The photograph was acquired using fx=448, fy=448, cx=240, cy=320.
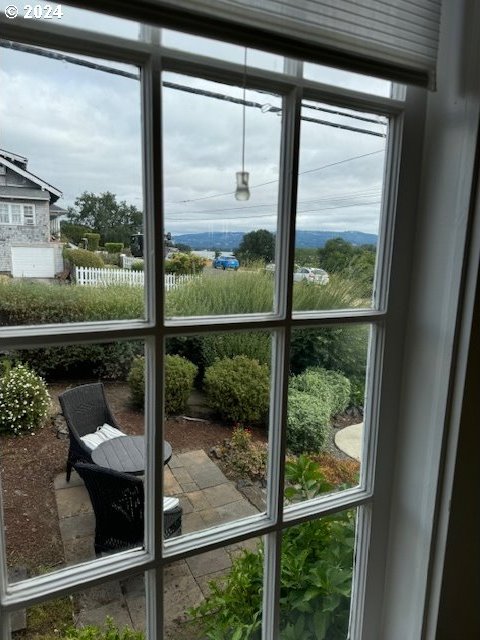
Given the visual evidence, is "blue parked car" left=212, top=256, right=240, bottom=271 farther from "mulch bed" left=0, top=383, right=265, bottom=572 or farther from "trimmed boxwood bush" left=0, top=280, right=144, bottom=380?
"mulch bed" left=0, top=383, right=265, bottom=572

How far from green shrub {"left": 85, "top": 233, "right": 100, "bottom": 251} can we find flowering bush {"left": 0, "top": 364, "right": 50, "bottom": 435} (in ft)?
0.60

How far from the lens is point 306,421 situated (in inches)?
33.1

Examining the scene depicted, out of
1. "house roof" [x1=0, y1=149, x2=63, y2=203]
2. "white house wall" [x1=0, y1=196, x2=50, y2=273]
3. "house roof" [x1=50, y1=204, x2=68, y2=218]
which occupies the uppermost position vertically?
"house roof" [x1=0, y1=149, x2=63, y2=203]

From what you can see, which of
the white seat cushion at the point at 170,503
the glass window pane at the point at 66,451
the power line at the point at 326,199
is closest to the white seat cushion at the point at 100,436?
the glass window pane at the point at 66,451

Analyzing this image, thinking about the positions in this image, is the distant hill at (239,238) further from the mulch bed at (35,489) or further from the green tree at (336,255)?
the mulch bed at (35,489)

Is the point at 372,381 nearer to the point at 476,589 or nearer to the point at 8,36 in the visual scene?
the point at 476,589

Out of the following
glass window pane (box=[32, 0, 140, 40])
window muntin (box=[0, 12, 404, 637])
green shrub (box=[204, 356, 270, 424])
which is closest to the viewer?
glass window pane (box=[32, 0, 140, 40])

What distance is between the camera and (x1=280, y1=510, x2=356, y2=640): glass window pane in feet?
2.84

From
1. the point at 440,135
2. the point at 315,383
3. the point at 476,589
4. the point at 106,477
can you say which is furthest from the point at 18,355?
the point at 476,589

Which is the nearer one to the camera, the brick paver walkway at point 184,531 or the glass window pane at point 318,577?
the brick paver walkway at point 184,531

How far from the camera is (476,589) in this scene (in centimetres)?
87

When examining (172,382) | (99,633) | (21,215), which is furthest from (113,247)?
(99,633)

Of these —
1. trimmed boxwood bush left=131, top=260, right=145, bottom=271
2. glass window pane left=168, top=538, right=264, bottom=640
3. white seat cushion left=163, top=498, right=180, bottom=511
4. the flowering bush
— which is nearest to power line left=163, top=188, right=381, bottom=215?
trimmed boxwood bush left=131, top=260, right=145, bottom=271

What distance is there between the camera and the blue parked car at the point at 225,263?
713 millimetres
